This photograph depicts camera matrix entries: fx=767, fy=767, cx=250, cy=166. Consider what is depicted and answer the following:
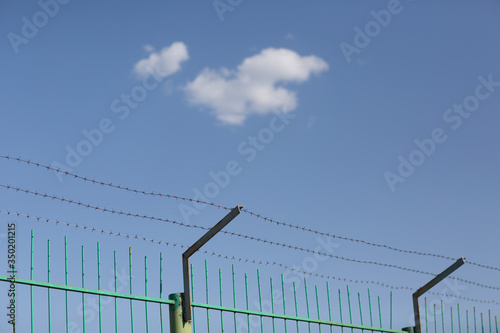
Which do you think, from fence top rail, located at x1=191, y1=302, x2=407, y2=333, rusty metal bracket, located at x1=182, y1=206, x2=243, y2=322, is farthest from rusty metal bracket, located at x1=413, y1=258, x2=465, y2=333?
rusty metal bracket, located at x1=182, y1=206, x2=243, y2=322

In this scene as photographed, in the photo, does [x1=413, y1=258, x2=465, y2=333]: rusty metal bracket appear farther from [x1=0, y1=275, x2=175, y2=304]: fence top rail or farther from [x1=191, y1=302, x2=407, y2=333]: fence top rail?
[x1=0, y1=275, x2=175, y2=304]: fence top rail

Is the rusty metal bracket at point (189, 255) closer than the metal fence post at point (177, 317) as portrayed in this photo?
Yes

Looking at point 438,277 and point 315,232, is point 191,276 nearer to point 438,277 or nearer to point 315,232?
point 315,232

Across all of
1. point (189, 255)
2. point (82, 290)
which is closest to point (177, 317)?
point (189, 255)

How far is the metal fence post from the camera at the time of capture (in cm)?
918

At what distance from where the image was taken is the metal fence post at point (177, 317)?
30.1ft

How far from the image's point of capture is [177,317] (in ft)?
30.3

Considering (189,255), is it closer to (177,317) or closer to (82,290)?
(177,317)

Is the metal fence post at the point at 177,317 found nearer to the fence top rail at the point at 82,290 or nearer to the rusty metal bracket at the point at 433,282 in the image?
the fence top rail at the point at 82,290

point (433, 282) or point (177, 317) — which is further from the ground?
point (433, 282)

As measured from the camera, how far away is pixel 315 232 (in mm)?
10602

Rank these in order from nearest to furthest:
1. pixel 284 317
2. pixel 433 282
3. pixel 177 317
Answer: pixel 177 317
pixel 284 317
pixel 433 282

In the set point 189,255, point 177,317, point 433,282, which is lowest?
point 177,317

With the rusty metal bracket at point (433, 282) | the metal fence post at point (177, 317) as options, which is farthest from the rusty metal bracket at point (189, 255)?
the rusty metal bracket at point (433, 282)
